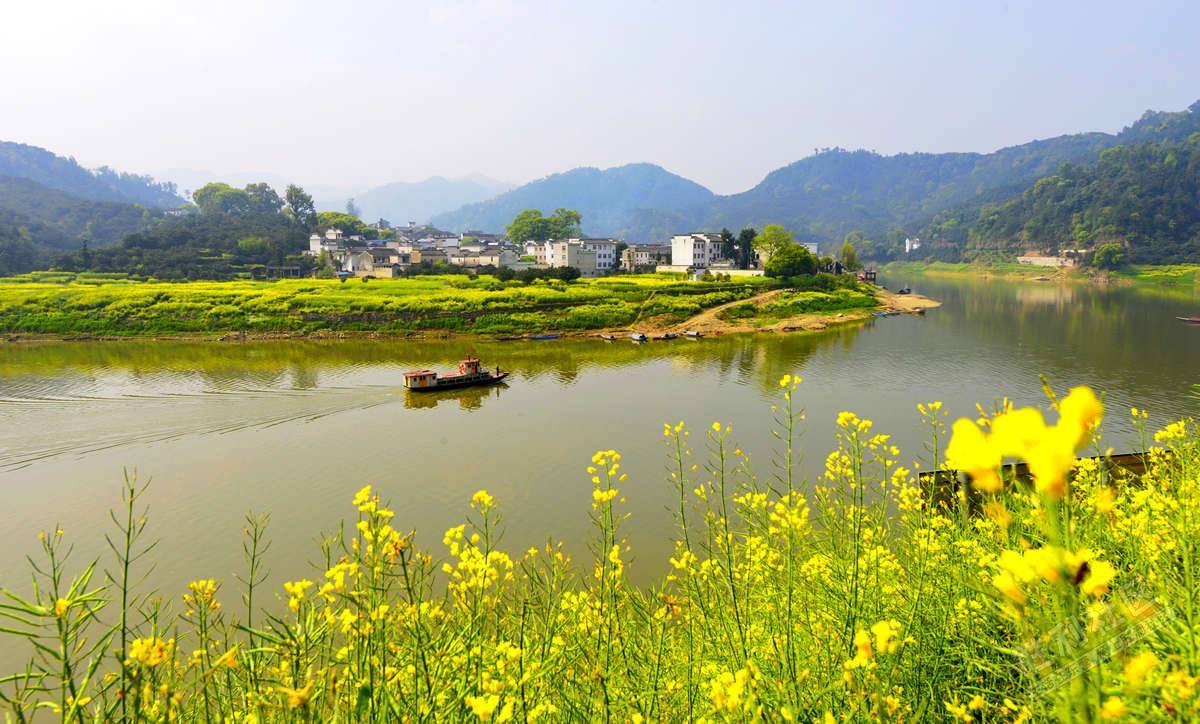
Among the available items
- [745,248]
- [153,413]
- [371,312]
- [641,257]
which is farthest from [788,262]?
[153,413]

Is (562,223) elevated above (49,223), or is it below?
below

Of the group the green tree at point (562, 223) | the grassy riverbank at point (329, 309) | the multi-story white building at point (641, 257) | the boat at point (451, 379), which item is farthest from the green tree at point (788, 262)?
the boat at point (451, 379)

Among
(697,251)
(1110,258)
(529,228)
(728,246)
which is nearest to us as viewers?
(728,246)

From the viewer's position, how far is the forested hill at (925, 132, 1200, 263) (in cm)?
8850

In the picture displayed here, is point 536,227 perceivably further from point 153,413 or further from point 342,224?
point 153,413

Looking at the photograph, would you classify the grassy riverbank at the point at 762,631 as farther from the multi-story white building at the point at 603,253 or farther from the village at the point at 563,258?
the multi-story white building at the point at 603,253

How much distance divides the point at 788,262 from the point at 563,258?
1011 inches

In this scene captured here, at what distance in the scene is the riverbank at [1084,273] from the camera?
73.2 meters

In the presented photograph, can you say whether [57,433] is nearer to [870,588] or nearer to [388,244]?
[870,588]

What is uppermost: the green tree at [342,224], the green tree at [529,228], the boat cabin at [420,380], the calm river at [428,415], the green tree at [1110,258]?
the green tree at [342,224]

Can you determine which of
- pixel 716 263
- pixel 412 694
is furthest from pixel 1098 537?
pixel 716 263

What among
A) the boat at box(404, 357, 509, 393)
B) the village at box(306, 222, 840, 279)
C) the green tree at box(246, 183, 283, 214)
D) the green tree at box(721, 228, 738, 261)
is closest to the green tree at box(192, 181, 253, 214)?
the green tree at box(246, 183, 283, 214)

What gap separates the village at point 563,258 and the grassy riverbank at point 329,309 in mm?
18082

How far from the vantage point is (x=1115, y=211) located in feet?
305
